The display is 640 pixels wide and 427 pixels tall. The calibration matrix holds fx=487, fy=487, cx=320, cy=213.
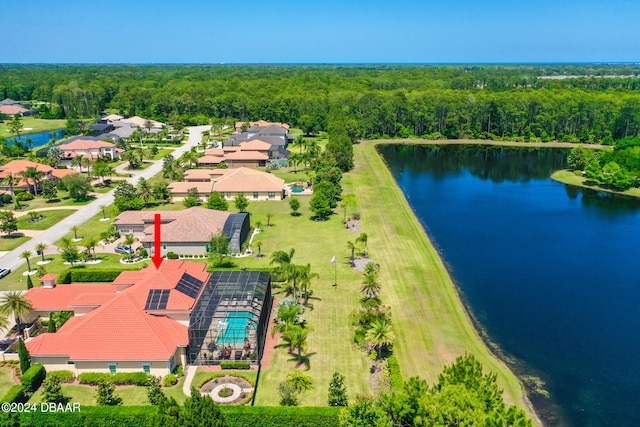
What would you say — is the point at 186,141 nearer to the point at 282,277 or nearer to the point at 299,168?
the point at 299,168

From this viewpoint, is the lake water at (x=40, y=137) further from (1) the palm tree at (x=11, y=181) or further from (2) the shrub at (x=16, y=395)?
(2) the shrub at (x=16, y=395)

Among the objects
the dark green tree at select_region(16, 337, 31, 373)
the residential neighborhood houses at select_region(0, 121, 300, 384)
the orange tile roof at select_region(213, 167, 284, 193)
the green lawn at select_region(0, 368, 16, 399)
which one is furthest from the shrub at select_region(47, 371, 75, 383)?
the orange tile roof at select_region(213, 167, 284, 193)

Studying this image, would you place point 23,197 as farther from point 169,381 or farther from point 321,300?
point 169,381

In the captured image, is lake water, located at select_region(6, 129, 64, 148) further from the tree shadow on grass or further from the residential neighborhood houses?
the tree shadow on grass

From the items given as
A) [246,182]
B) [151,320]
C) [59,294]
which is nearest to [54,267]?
[59,294]

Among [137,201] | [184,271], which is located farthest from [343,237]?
[137,201]

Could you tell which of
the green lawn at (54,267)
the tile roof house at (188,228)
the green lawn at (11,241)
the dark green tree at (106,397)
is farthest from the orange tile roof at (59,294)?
the green lawn at (11,241)
